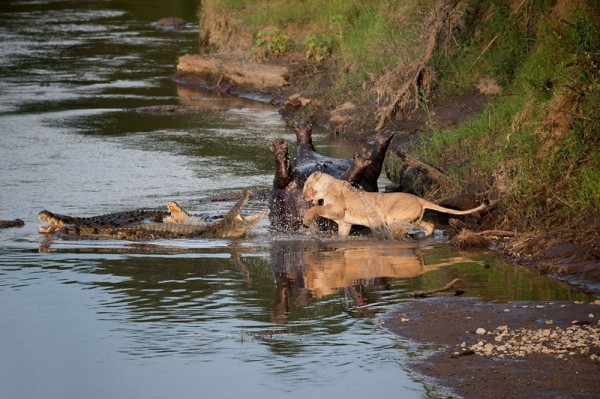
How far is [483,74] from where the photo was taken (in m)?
17.0

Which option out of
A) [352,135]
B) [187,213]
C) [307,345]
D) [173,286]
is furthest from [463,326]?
[352,135]

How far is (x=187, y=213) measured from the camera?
12617mm

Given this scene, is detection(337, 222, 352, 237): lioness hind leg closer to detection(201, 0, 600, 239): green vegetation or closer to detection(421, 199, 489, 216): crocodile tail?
detection(421, 199, 489, 216): crocodile tail

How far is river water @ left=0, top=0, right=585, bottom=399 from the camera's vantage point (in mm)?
7734

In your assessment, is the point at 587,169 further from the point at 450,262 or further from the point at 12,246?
the point at 12,246

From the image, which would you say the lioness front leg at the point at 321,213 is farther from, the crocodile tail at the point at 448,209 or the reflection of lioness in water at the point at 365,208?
the crocodile tail at the point at 448,209

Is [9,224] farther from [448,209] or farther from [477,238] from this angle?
[477,238]

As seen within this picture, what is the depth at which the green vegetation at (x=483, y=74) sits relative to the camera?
37.8 ft

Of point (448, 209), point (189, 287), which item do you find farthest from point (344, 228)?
point (189, 287)

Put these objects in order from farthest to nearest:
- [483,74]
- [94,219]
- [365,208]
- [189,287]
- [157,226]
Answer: [483,74] → [94,219] → [157,226] → [365,208] → [189,287]

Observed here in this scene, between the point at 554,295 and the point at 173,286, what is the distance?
3.06 meters

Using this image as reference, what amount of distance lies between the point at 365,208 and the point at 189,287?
94.0 inches

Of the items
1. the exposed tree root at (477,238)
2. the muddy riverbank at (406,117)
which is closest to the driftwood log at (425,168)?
the muddy riverbank at (406,117)

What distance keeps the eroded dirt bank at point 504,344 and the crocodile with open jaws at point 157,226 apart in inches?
126
